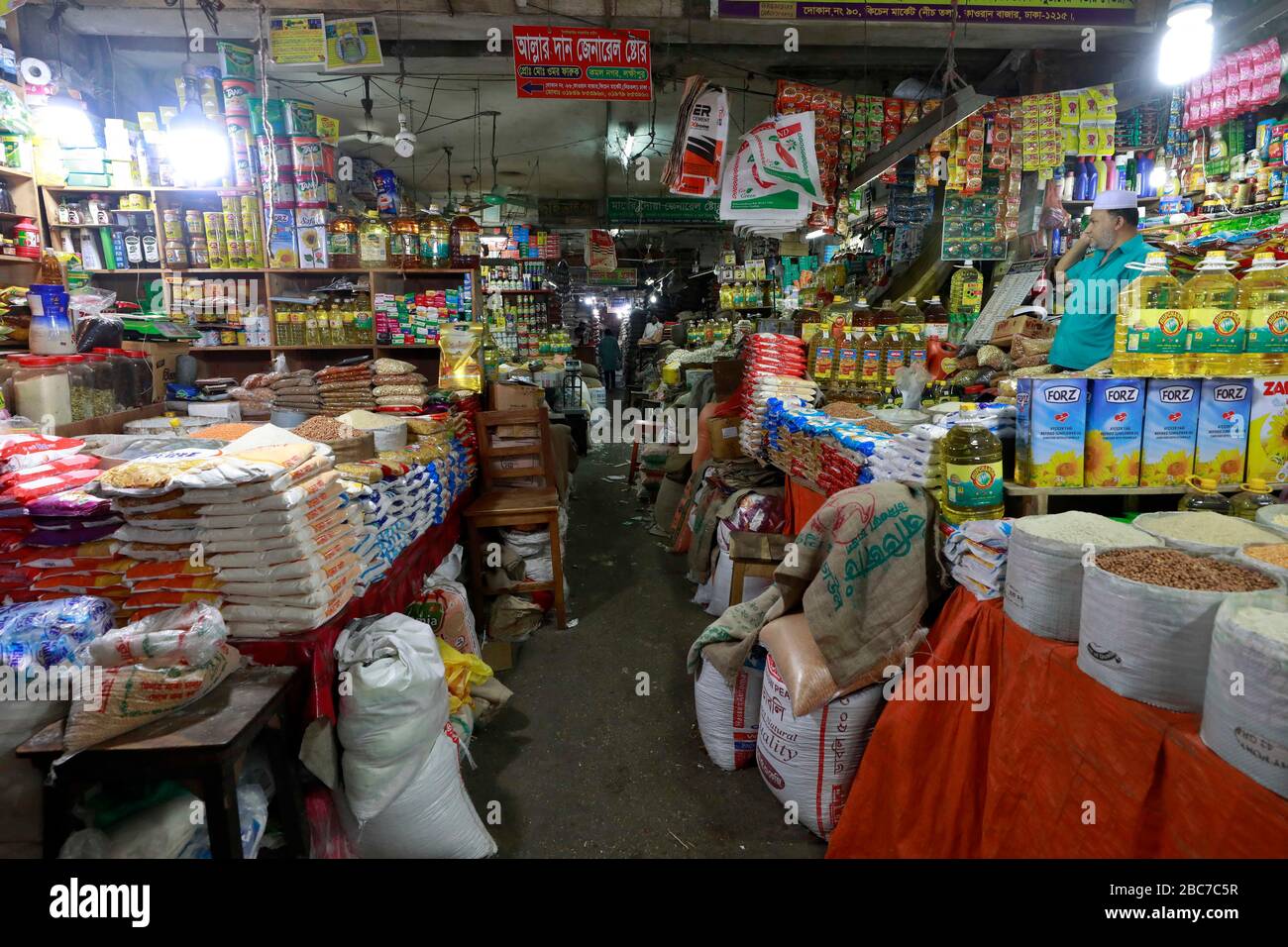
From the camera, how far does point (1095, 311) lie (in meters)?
3.35

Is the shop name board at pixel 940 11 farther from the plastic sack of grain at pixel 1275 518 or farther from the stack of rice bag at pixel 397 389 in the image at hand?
the plastic sack of grain at pixel 1275 518

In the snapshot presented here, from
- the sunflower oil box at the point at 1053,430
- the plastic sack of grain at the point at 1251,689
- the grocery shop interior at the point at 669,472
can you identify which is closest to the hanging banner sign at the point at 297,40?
the grocery shop interior at the point at 669,472

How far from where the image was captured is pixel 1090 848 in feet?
4.77

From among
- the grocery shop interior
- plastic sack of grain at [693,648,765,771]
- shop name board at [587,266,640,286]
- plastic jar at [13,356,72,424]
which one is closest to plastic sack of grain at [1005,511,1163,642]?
the grocery shop interior

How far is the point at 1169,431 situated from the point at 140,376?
4398mm

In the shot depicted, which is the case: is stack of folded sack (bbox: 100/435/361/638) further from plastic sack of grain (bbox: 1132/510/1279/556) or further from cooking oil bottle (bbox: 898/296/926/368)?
cooking oil bottle (bbox: 898/296/926/368)

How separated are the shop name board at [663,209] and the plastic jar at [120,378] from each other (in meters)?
8.16

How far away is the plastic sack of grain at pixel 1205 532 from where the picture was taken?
1509mm

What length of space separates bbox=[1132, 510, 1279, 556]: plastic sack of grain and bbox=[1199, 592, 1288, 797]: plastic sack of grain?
331 millimetres

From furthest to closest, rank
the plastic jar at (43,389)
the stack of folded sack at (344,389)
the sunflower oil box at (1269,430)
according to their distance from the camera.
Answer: the stack of folded sack at (344,389) < the plastic jar at (43,389) < the sunflower oil box at (1269,430)

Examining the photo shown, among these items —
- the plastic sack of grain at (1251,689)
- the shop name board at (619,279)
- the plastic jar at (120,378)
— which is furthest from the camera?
the shop name board at (619,279)

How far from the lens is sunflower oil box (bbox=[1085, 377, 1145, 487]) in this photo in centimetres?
211
